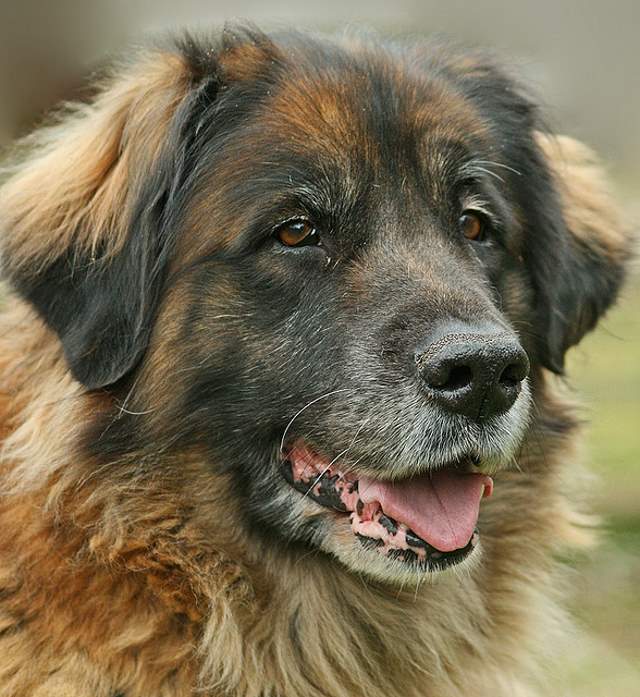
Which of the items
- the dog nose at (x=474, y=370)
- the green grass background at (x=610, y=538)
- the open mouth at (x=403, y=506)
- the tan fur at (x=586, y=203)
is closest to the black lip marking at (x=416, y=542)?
the open mouth at (x=403, y=506)

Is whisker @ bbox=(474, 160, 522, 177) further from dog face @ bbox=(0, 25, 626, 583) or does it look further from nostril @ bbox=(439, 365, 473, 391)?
nostril @ bbox=(439, 365, 473, 391)

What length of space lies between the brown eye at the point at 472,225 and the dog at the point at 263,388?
0.04ft

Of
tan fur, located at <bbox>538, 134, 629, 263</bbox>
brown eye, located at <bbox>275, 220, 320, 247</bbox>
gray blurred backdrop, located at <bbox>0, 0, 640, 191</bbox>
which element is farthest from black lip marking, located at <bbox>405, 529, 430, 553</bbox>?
gray blurred backdrop, located at <bbox>0, 0, 640, 191</bbox>

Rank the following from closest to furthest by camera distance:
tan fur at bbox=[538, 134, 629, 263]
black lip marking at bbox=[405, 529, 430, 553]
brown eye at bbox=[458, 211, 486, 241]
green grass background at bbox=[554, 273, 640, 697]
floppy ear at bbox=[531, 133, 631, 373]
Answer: black lip marking at bbox=[405, 529, 430, 553] < brown eye at bbox=[458, 211, 486, 241] < floppy ear at bbox=[531, 133, 631, 373] < tan fur at bbox=[538, 134, 629, 263] < green grass background at bbox=[554, 273, 640, 697]

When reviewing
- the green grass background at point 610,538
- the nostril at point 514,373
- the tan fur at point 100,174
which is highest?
the tan fur at point 100,174

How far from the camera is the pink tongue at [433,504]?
154 inches

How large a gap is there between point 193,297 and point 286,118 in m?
0.68

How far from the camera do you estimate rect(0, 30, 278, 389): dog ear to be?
13.4ft

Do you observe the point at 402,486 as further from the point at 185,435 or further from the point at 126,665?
the point at 126,665

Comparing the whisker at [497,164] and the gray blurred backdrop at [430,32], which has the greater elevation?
the whisker at [497,164]

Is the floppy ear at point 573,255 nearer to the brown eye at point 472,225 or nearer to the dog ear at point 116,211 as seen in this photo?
the brown eye at point 472,225

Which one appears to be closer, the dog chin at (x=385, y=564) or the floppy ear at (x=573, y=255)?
the dog chin at (x=385, y=564)

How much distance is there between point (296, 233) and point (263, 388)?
0.52 meters

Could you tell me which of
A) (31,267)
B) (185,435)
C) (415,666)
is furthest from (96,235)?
(415,666)
